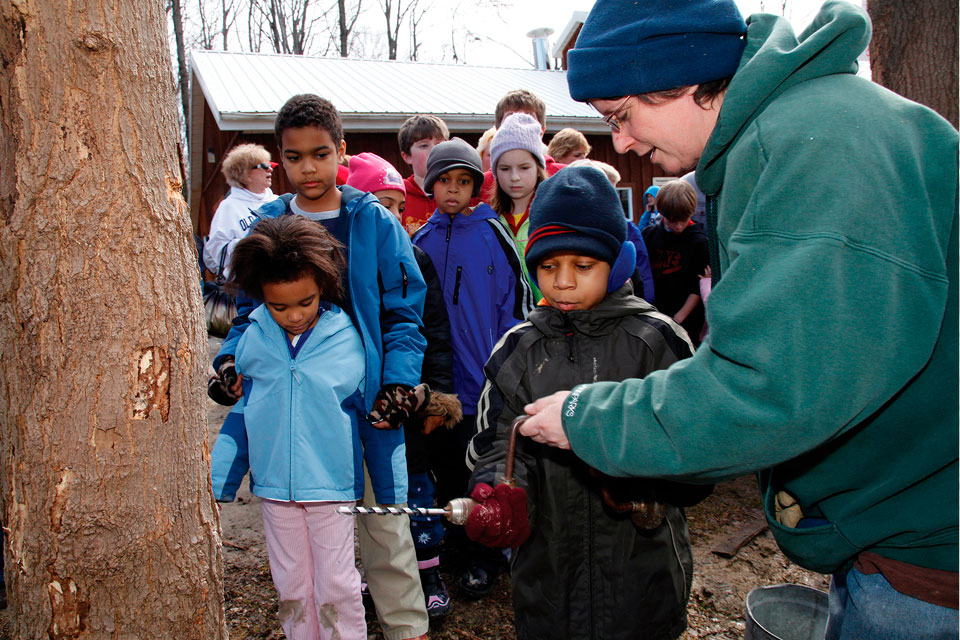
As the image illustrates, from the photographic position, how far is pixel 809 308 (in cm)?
96

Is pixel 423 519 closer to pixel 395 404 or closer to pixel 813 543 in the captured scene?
pixel 395 404

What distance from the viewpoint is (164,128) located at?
190 centimetres

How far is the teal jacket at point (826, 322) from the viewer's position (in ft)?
3.15

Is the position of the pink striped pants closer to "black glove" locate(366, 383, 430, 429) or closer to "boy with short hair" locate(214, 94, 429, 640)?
"boy with short hair" locate(214, 94, 429, 640)

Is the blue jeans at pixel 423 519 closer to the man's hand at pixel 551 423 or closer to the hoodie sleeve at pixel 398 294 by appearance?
the hoodie sleeve at pixel 398 294

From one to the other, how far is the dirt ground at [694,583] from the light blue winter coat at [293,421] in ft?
3.08

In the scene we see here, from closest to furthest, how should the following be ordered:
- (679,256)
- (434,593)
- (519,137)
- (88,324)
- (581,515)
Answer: (88,324)
(581,515)
(434,593)
(519,137)
(679,256)

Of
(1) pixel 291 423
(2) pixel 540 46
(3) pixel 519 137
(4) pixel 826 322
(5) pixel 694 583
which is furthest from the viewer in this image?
(2) pixel 540 46

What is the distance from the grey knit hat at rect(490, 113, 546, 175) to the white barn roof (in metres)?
6.25

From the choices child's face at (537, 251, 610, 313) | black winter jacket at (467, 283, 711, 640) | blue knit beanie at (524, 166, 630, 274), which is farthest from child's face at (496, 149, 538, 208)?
black winter jacket at (467, 283, 711, 640)

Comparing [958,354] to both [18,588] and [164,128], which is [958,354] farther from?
[18,588]

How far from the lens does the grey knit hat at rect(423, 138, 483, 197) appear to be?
142 inches

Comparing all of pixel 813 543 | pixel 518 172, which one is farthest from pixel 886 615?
pixel 518 172

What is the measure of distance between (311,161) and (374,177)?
1.03 meters
